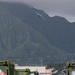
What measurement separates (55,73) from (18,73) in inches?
6104

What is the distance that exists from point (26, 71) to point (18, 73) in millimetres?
Answer: 1196

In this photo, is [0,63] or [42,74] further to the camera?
[42,74]

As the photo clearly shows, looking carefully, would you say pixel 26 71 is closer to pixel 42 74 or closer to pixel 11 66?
pixel 11 66

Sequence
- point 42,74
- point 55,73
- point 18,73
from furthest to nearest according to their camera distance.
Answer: point 55,73
point 42,74
point 18,73

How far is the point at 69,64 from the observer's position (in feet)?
61.7

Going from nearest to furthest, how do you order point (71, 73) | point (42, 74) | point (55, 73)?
point (71, 73)
point (42, 74)
point (55, 73)

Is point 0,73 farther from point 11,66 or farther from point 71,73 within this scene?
point 71,73

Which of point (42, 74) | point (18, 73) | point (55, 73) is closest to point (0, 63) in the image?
point (18, 73)

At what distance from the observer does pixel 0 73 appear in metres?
18.5

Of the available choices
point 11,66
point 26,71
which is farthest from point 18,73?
point 11,66

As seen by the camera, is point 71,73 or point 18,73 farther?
point 18,73

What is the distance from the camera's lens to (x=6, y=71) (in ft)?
61.5

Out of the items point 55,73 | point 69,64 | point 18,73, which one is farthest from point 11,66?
point 55,73

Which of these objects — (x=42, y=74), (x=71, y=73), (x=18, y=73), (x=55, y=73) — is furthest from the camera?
(x=55, y=73)
